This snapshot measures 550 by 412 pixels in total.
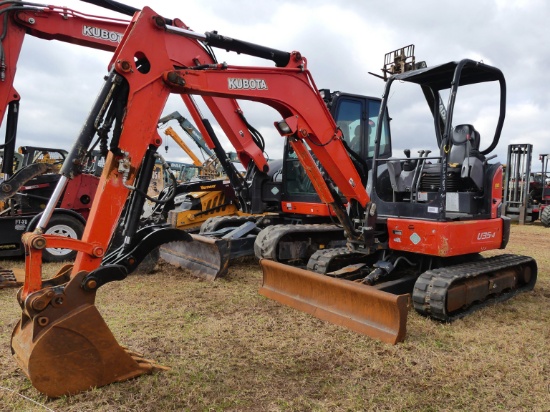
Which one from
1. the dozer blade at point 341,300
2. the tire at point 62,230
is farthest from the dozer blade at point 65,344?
the tire at point 62,230

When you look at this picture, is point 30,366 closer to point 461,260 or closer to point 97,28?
point 97,28

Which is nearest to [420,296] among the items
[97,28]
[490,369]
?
[490,369]

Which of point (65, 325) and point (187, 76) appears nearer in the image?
point (65, 325)

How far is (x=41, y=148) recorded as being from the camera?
924cm

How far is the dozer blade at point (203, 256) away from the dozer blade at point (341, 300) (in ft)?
3.14

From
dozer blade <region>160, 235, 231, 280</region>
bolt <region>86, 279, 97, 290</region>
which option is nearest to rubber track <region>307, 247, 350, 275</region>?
dozer blade <region>160, 235, 231, 280</region>

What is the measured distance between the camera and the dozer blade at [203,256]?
21.0ft

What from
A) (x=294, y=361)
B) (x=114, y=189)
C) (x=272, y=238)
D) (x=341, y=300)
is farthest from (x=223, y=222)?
(x=114, y=189)

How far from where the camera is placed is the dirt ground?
3.06m

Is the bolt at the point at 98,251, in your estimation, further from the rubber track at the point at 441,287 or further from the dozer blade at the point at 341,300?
the rubber track at the point at 441,287

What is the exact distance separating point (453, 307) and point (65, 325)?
373cm

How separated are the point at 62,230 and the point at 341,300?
5601 mm

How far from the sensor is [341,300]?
4695 mm

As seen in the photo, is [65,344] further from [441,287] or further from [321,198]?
[441,287]
